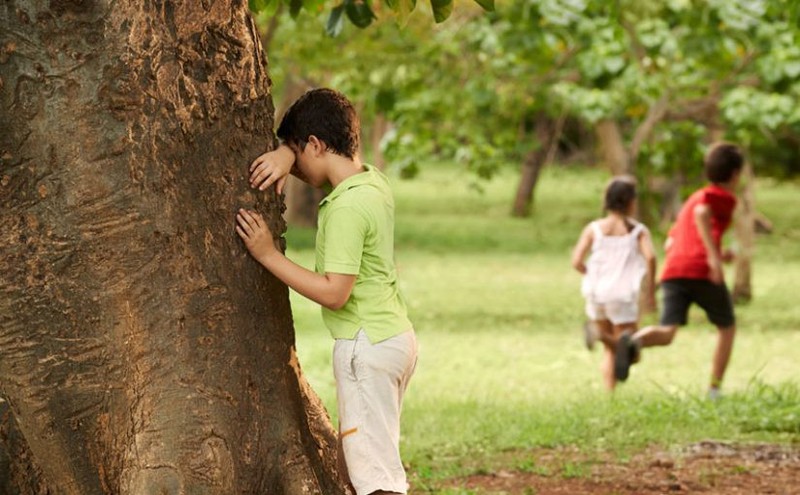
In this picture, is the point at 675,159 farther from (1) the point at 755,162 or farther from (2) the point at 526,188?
(1) the point at 755,162

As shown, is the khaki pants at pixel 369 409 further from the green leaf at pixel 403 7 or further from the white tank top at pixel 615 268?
the white tank top at pixel 615 268

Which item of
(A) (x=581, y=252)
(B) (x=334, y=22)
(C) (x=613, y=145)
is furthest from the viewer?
(C) (x=613, y=145)

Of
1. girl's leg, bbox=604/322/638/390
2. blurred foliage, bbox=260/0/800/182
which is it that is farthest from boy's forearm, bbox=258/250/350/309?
blurred foliage, bbox=260/0/800/182

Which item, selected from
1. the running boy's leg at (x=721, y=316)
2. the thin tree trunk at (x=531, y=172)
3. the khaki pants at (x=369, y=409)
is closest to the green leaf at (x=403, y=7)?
the khaki pants at (x=369, y=409)

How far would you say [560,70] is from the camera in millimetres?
16031

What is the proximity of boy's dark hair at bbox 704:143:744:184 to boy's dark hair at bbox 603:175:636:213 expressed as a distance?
72cm

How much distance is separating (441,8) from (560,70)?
1083 centimetres

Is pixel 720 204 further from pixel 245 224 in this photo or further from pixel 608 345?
pixel 245 224

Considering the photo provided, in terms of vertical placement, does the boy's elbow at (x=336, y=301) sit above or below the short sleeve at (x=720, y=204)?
above

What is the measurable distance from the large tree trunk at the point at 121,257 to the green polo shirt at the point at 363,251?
30cm

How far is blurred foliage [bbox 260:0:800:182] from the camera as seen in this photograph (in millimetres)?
12023

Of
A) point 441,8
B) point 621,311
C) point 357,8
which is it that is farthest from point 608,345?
point 441,8

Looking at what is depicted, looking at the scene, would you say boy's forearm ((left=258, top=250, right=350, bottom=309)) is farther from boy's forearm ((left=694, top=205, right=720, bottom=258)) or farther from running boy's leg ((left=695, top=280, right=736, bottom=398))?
running boy's leg ((left=695, top=280, right=736, bottom=398))

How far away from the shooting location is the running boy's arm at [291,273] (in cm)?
432
